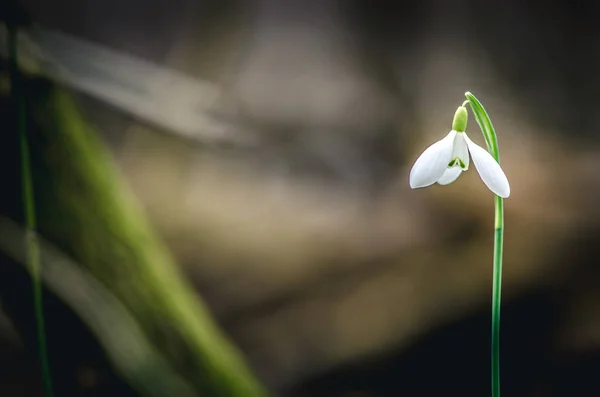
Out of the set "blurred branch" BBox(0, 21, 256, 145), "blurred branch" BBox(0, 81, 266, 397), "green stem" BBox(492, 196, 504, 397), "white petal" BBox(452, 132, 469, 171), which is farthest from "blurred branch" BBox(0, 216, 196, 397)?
"white petal" BBox(452, 132, 469, 171)

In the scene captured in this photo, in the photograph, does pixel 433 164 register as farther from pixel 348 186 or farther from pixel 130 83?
pixel 130 83

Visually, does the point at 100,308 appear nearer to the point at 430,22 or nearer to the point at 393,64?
the point at 393,64

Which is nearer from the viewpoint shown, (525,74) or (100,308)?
(525,74)

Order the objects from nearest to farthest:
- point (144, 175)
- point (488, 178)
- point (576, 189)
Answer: point (488, 178)
point (576, 189)
point (144, 175)

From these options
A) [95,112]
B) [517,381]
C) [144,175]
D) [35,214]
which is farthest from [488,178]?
[35,214]

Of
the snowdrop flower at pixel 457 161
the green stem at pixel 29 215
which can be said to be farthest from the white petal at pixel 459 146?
the green stem at pixel 29 215

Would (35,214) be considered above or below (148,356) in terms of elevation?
above

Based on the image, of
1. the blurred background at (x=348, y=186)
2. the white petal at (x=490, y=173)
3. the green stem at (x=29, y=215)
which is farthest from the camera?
the green stem at (x=29, y=215)

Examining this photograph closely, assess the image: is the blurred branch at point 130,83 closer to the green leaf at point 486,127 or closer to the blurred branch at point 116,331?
the blurred branch at point 116,331
